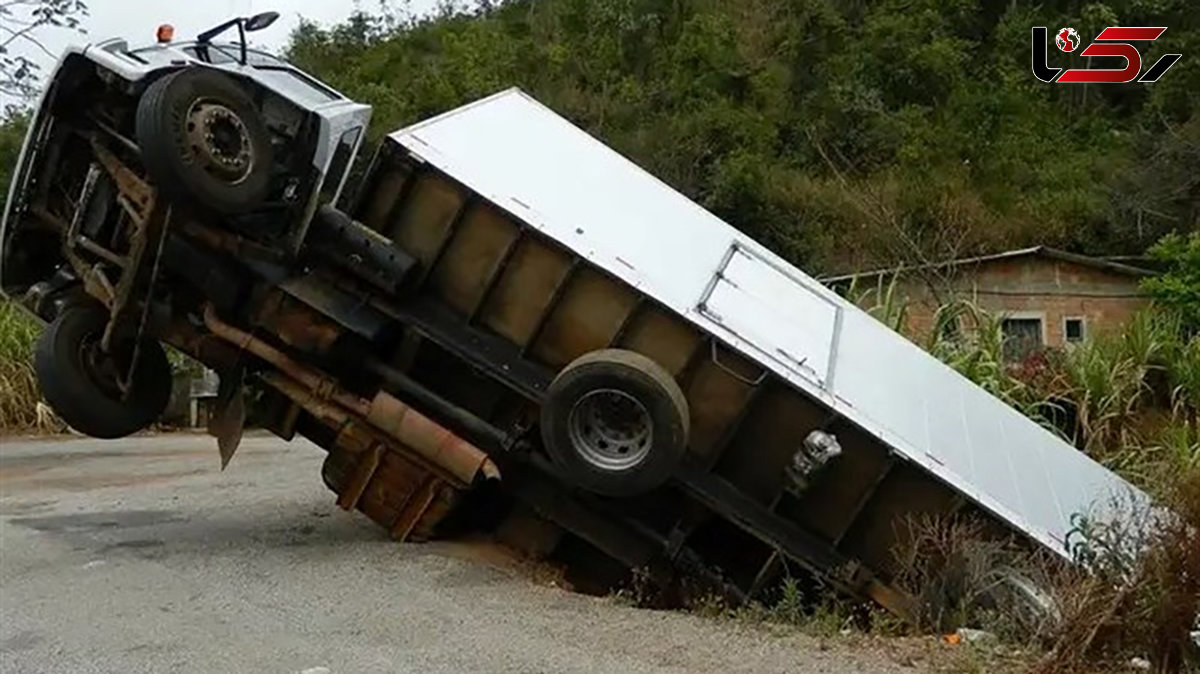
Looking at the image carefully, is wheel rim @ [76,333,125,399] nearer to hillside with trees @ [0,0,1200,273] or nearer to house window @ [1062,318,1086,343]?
house window @ [1062,318,1086,343]

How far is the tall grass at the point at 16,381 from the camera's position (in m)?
16.4

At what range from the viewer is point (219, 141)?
6355 mm

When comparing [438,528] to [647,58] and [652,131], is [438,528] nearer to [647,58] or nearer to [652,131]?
[652,131]

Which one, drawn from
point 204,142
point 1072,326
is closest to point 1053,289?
point 1072,326

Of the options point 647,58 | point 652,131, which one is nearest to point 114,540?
point 652,131

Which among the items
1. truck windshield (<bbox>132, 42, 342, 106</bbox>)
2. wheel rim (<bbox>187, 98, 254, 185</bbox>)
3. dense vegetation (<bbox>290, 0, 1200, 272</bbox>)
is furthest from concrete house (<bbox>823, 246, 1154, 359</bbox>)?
wheel rim (<bbox>187, 98, 254, 185</bbox>)

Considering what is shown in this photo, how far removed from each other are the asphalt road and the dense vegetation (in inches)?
798

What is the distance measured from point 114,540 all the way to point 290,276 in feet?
6.66

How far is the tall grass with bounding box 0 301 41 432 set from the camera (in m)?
16.4

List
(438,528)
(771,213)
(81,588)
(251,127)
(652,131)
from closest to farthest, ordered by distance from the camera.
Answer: (81,588)
(251,127)
(438,528)
(771,213)
(652,131)

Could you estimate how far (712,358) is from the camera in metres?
6.30

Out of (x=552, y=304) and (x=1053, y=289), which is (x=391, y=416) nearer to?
(x=552, y=304)

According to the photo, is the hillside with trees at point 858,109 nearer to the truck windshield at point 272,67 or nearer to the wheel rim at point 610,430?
the truck windshield at point 272,67

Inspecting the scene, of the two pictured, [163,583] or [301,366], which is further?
[301,366]
